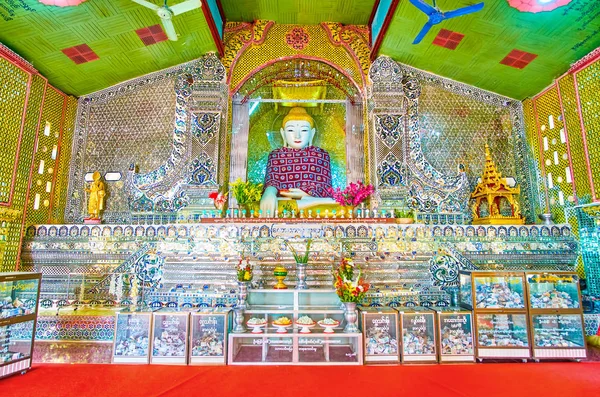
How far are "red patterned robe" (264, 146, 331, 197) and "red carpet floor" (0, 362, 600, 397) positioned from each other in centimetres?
485

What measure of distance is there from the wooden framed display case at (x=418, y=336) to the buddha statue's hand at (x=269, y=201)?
3794 millimetres

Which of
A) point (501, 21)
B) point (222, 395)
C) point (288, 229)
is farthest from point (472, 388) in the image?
point (501, 21)

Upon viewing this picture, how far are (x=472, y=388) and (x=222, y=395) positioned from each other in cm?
247

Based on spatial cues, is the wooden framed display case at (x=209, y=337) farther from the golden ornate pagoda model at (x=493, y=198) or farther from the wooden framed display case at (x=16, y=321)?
the golden ornate pagoda model at (x=493, y=198)

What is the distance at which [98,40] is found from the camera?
654cm

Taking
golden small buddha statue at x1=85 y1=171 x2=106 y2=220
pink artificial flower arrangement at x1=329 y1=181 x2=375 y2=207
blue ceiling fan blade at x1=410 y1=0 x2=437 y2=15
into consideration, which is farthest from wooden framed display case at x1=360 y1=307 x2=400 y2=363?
golden small buddha statue at x1=85 y1=171 x2=106 y2=220

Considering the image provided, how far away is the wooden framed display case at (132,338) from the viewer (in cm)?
440

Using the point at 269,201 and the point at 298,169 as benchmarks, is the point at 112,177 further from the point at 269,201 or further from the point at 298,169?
the point at 298,169

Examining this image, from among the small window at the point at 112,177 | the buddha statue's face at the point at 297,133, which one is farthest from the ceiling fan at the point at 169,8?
the buddha statue's face at the point at 297,133

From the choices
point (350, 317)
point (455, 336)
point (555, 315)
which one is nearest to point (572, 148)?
point (555, 315)

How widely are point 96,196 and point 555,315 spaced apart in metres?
8.33

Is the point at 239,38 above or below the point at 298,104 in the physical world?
above

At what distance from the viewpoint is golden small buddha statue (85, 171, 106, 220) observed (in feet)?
24.3

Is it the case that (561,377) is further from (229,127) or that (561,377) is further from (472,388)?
(229,127)
